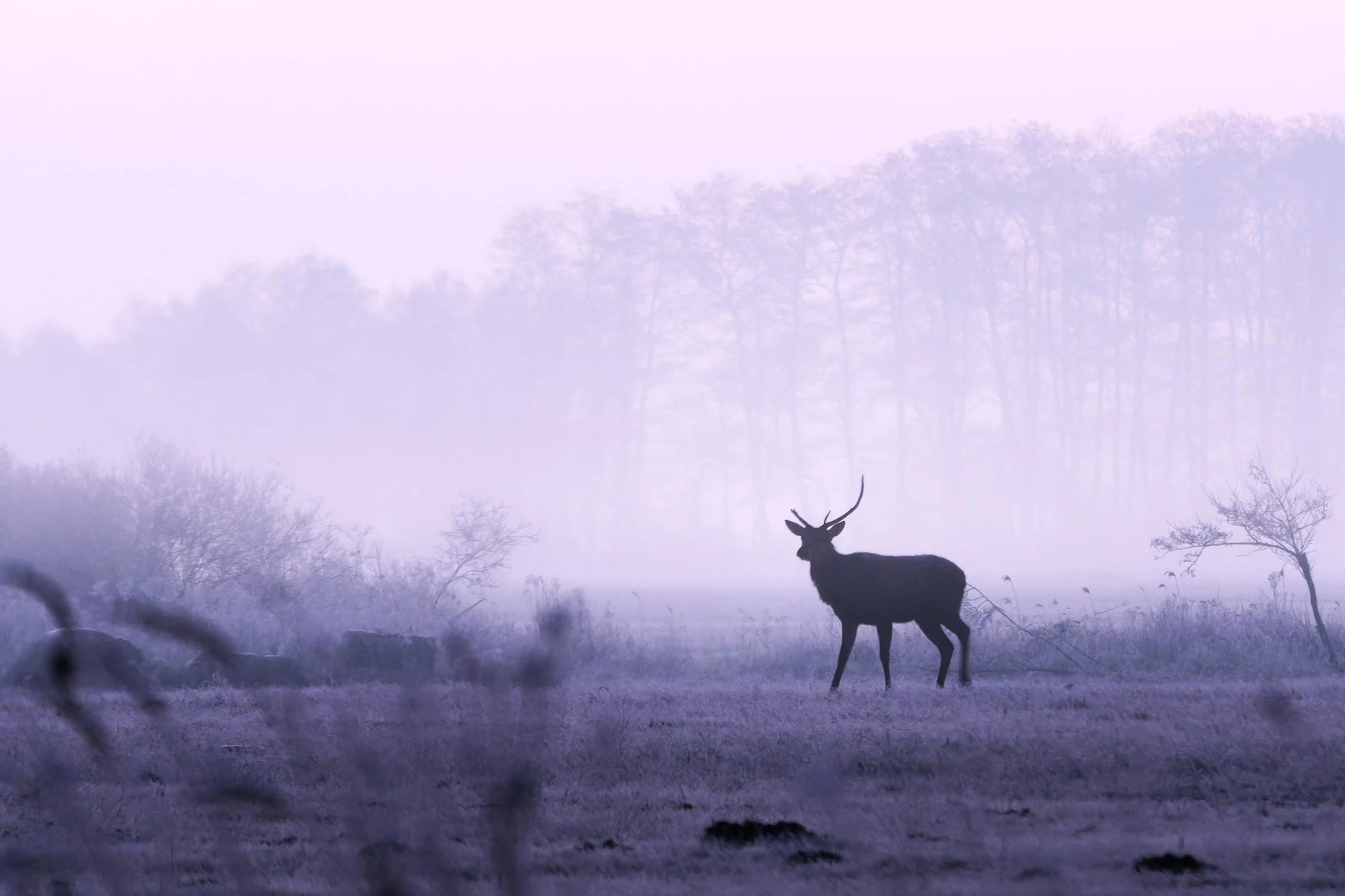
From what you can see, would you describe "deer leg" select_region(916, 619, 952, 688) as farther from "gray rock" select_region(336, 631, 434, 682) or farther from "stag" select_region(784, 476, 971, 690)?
"gray rock" select_region(336, 631, 434, 682)

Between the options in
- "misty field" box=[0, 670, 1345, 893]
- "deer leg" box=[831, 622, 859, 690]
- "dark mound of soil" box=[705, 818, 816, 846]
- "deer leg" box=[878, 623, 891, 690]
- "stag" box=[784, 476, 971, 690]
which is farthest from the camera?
"stag" box=[784, 476, 971, 690]

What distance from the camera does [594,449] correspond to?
2244 inches

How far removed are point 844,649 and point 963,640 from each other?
127cm

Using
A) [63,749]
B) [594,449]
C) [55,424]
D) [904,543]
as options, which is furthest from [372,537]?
[63,749]

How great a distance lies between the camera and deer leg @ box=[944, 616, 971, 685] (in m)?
15.1

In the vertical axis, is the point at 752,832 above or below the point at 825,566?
below

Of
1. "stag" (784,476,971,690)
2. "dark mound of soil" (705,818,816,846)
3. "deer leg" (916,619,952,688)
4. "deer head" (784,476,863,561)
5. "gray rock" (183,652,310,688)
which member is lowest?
"dark mound of soil" (705,818,816,846)

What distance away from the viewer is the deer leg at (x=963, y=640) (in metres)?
15.1

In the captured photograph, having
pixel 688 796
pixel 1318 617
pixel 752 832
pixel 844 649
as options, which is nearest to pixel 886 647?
pixel 844 649

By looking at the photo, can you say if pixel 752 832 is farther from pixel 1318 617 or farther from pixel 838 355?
pixel 838 355

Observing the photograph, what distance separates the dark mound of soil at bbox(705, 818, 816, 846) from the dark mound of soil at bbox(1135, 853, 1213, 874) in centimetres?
161

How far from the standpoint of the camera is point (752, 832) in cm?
762

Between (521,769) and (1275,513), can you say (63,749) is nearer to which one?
(521,769)

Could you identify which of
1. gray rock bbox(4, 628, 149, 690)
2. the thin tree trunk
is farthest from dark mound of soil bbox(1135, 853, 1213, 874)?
gray rock bbox(4, 628, 149, 690)
